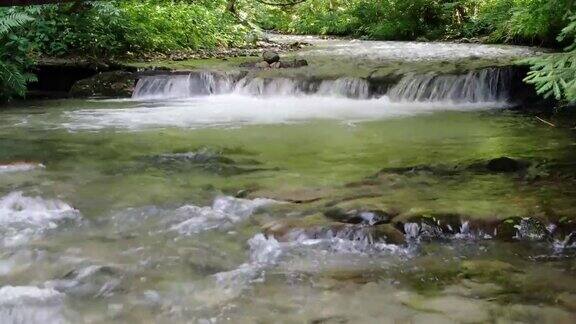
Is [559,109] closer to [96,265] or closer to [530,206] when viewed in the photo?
[530,206]

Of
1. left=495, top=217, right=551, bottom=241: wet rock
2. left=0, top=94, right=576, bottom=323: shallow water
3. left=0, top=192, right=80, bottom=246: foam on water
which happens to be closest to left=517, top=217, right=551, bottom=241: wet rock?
left=495, top=217, right=551, bottom=241: wet rock

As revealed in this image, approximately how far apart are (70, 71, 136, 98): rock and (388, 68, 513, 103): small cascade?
17.5 ft

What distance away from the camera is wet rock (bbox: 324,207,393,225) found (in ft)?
14.1

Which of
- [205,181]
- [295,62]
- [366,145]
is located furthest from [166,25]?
[205,181]

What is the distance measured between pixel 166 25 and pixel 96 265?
13119 mm

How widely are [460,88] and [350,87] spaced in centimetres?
205

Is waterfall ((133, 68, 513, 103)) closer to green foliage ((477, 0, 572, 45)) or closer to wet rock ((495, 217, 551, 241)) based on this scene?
green foliage ((477, 0, 572, 45))

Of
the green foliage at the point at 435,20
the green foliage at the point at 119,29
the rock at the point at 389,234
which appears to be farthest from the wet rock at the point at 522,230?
the green foliage at the point at 435,20

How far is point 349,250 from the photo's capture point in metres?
3.94

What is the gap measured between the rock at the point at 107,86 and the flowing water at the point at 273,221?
366 centimetres

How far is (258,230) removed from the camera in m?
4.33

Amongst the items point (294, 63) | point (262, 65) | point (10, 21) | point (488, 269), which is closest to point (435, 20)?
point (294, 63)

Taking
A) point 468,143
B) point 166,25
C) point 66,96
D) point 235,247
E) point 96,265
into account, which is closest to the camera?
point 96,265

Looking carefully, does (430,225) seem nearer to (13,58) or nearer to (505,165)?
(505,165)
